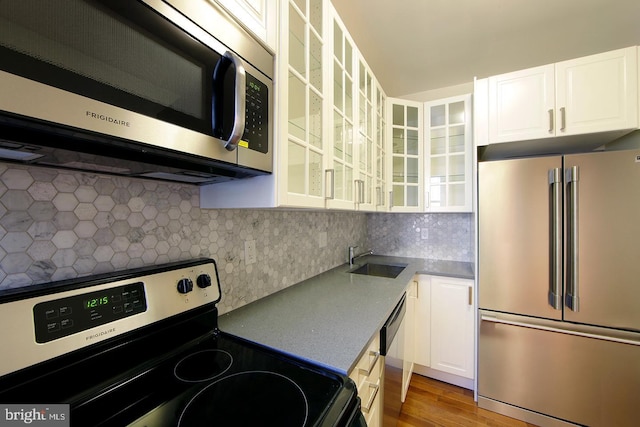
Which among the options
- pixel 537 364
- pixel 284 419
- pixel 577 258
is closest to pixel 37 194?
pixel 284 419

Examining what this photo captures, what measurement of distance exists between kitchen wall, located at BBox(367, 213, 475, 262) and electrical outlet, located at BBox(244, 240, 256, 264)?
186 cm

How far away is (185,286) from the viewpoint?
82 cm

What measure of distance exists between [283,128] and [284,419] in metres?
0.82

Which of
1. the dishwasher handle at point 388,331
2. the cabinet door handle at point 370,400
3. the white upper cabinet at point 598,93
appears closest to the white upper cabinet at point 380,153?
the dishwasher handle at point 388,331

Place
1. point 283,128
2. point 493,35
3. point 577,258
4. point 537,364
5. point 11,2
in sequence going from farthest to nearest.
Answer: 1. point 493,35
2. point 537,364
3. point 577,258
4. point 283,128
5. point 11,2

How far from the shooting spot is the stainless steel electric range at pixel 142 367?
0.53 metres

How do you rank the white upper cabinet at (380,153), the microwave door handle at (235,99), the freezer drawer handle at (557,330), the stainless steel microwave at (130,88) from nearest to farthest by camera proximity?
the stainless steel microwave at (130,88), the microwave door handle at (235,99), the freezer drawer handle at (557,330), the white upper cabinet at (380,153)

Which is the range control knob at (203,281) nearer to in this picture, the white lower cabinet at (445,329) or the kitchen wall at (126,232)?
the kitchen wall at (126,232)

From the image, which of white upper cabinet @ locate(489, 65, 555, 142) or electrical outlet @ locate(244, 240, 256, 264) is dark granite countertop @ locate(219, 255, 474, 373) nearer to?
electrical outlet @ locate(244, 240, 256, 264)

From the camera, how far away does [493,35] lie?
176 cm

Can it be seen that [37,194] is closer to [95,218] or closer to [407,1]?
[95,218]

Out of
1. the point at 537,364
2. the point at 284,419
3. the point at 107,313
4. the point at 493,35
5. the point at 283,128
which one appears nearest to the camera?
the point at 284,419

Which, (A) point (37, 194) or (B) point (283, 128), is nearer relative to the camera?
(A) point (37, 194)

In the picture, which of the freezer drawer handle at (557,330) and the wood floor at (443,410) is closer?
the freezer drawer handle at (557,330)
